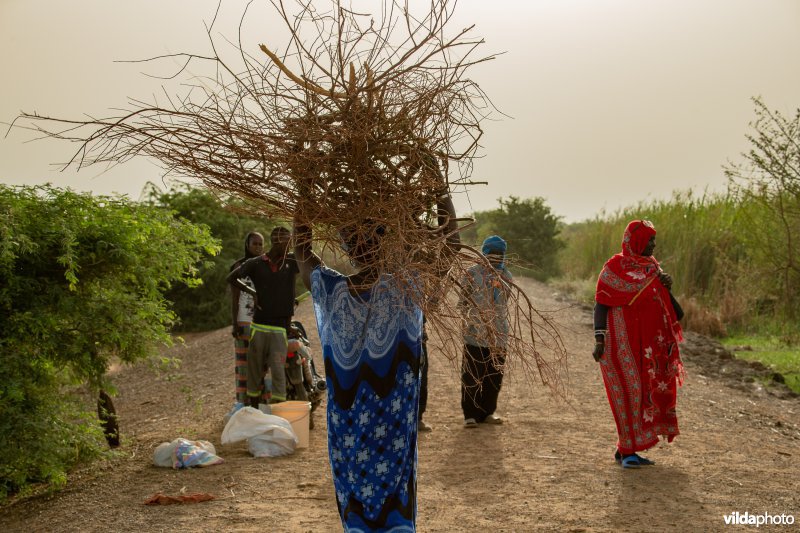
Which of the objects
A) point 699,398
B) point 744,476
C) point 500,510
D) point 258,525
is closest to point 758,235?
point 699,398

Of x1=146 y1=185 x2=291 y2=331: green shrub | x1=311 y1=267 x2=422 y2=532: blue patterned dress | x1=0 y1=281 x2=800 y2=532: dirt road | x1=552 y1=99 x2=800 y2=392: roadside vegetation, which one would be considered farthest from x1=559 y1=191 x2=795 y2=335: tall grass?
x1=311 y1=267 x2=422 y2=532: blue patterned dress

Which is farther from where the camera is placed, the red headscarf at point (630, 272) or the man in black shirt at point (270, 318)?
the man in black shirt at point (270, 318)

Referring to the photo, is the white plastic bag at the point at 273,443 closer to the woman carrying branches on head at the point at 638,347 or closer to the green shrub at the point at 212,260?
the woman carrying branches on head at the point at 638,347

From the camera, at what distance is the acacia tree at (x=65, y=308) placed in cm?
591

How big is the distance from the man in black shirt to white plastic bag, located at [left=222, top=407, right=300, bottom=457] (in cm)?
66

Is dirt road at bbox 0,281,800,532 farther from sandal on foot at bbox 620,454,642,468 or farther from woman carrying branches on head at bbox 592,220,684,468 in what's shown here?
woman carrying branches on head at bbox 592,220,684,468

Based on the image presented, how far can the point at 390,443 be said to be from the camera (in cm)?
415

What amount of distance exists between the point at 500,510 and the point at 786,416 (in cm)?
543

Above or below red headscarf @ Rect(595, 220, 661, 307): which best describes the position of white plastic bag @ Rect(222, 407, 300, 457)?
below

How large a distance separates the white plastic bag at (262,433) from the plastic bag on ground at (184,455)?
0.98ft

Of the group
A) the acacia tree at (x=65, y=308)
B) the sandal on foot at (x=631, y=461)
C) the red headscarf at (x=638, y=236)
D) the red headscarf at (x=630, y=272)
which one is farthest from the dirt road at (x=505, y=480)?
the red headscarf at (x=638, y=236)

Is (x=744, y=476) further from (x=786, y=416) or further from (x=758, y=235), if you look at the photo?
(x=758, y=235)

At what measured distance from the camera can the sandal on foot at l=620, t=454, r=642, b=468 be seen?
6699mm

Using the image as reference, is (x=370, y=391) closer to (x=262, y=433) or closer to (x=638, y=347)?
(x=262, y=433)
